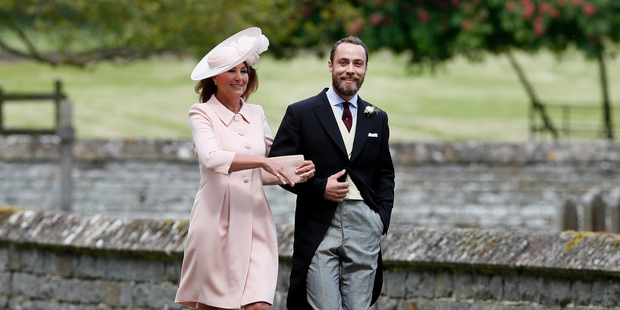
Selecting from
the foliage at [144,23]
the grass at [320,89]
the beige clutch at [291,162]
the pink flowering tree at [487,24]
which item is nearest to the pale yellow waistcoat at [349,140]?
the beige clutch at [291,162]

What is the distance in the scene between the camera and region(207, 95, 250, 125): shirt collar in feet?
12.5

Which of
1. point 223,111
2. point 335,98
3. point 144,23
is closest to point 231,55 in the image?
point 223,111

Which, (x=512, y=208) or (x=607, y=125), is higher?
(x=607, y=125)

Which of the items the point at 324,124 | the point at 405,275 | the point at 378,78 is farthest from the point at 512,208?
the point at 378,78

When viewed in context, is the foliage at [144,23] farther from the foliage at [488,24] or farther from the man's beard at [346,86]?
the man's beard at [346,86]

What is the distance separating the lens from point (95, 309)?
5504mm

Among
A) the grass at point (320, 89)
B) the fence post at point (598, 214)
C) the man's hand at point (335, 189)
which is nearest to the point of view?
the man's hand at point (335, 189)

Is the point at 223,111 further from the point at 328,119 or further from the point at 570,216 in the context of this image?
the point at 570,216

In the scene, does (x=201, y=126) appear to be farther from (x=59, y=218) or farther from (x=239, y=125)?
(x=59, y=218)

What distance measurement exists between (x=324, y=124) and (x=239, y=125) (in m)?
0.34

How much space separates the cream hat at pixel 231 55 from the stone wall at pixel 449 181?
254 inches

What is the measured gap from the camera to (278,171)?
360 cm

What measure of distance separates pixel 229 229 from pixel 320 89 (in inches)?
1383

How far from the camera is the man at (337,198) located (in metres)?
3.72
